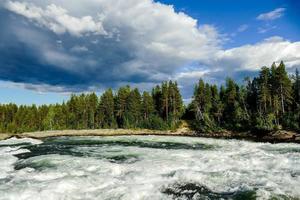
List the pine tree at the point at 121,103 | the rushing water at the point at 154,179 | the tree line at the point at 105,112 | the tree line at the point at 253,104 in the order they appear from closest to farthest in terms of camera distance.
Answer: the rushing water at the point at 154,179, the tree line at the point at 253,104, the tree line at the point at 105,112, the pine tree at the point at 121,103

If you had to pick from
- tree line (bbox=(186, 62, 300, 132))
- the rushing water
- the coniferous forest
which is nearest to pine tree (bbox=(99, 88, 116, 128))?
the coniferous forest

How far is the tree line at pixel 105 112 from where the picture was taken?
10675 cm

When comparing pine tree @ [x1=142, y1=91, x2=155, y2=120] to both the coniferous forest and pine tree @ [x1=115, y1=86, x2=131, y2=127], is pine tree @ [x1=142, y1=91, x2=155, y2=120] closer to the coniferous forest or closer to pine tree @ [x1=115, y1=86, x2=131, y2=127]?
the coniferous forest

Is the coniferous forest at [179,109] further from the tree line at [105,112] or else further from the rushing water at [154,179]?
the rushing water at [154,179]

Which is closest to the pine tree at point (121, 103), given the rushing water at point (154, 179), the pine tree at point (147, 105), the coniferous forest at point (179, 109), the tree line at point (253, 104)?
the coniferous forest at point (179, 109)

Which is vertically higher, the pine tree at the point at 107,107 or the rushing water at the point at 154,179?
the pine tree at the point at 107,107

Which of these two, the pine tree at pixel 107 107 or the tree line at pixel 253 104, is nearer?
the tree line at pixel 253 104

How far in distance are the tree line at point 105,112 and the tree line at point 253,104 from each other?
297 inches

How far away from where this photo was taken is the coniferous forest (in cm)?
8550

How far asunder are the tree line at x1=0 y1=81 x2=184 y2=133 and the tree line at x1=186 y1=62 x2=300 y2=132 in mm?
7551

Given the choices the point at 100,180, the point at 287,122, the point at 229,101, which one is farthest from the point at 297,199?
the point at 229,101

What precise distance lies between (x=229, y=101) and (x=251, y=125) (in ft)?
52.9

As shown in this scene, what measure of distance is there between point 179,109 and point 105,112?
26627mm

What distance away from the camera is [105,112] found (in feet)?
388
